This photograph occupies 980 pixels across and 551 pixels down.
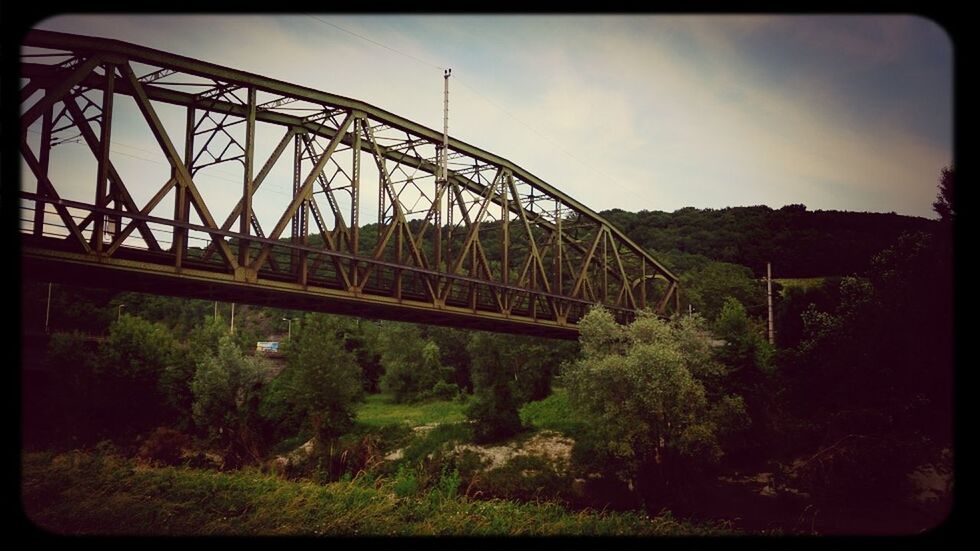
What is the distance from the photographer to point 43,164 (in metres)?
10.6

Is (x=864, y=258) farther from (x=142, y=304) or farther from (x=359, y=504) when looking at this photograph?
(x=142, y=304)

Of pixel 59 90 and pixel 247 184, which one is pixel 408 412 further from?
pixel 59 90

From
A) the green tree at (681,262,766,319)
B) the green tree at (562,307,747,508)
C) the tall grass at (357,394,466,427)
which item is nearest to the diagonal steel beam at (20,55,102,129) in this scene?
the green tree at (562,307,747,508)

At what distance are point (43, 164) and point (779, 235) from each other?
43.7 metres

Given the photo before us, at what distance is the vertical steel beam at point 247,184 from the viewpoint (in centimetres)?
1320

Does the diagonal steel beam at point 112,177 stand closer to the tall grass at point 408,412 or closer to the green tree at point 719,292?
the tall grass at point 408,412

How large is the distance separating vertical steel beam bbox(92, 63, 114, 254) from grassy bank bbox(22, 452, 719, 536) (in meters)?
5.97

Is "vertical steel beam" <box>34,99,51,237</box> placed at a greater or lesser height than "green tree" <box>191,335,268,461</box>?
greater

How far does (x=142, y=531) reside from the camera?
39.0 feet

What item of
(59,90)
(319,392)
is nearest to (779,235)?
(319,392)

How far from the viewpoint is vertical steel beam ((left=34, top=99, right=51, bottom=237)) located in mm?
10164

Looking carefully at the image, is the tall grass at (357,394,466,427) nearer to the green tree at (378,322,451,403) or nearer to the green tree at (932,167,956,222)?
the green tree at (378,322,451,403)
